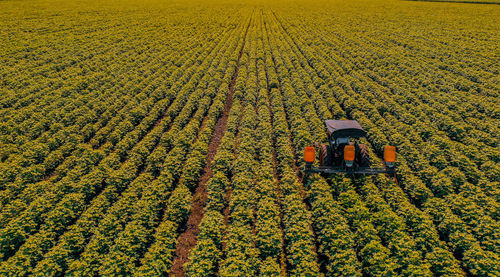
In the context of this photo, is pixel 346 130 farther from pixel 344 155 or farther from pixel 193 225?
pixel 193 225

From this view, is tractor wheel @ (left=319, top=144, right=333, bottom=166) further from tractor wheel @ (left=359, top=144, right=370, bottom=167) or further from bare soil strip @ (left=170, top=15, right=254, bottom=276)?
bare soil strip @ (left=170, top=15, right=254, bottom=276)

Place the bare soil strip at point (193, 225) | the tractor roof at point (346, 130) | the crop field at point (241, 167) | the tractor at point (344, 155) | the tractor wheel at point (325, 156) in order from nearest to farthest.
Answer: the crop field at point (241, 167) → the bare soil strip at point (193, 225) → the tractor at point (344, 155) → the tractor roof at point (346, 130) → the tractor wheel at point (325, 156)

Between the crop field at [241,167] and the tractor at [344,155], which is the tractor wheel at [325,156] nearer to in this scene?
the tractor at [344,155]

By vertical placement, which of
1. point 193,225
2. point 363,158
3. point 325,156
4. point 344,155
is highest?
point 344,155

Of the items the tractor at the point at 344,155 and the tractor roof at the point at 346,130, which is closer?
the tractor at the point at 344,155

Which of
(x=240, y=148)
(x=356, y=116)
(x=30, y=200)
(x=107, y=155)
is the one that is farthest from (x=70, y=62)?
(x=356, y=116)

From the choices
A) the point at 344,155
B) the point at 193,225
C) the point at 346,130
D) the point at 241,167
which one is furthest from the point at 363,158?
the point at 193,225

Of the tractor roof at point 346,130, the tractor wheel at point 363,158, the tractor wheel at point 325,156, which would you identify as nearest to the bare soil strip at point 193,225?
the tractor wheel at point 325,156
